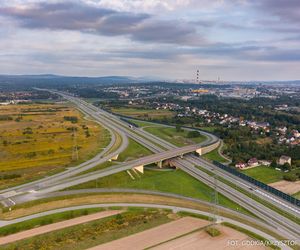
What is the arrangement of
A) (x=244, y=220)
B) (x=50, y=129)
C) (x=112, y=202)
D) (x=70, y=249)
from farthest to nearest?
1. (x=50, y=129)
2. (x=112, y=202)
3. (x=244, y=220)
4. (x=70, y=249)

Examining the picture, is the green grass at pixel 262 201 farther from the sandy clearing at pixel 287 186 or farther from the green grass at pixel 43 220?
the green grass at pixel 43 220

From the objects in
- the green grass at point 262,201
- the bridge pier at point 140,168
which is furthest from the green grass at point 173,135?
the green grass at point 262,201

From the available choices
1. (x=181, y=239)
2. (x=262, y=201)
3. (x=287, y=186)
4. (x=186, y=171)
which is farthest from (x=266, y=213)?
(x=186, y=171)

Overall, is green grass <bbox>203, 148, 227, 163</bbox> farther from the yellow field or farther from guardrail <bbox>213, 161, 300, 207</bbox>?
the yellow field

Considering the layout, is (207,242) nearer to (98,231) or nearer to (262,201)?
(98,231)

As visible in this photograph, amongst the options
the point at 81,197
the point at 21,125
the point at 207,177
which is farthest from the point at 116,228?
the point at 21,125

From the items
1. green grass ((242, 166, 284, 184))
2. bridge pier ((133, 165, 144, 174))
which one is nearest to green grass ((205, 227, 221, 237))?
green grass ((242, 166, 284, 184))

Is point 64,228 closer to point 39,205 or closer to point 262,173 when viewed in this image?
point 39,205
